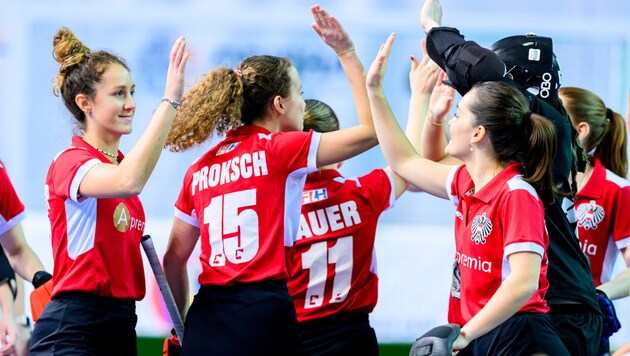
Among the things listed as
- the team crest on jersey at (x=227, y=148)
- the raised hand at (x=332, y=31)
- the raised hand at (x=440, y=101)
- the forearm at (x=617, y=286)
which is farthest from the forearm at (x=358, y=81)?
the forearm at (x=617, y=286)

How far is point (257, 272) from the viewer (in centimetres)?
299

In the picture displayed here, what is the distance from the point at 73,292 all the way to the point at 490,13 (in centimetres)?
349

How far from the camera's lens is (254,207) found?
3.02 metres

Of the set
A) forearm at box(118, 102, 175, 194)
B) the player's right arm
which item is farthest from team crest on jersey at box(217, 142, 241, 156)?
the player's right arm

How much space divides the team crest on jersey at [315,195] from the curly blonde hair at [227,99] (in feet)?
1.62

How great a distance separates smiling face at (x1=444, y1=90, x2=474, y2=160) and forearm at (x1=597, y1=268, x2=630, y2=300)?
136cm

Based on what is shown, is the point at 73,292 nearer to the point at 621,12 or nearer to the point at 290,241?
the point at 290,241

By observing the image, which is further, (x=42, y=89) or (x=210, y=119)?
(x=42, y=89)

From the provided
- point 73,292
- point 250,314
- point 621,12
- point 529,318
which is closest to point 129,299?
point 73,292

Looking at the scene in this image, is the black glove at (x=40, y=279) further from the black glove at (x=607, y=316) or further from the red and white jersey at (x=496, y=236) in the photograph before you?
the black glove at (x=607, y=316)

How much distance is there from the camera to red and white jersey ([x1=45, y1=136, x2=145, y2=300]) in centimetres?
310

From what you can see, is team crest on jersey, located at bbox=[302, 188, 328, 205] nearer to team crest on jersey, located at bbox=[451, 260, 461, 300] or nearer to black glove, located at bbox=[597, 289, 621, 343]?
team crest on jersey, located at bbox=[451, 260, 461, 300]

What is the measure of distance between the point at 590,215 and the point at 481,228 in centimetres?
159

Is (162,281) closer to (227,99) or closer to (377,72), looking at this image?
(227,99)
